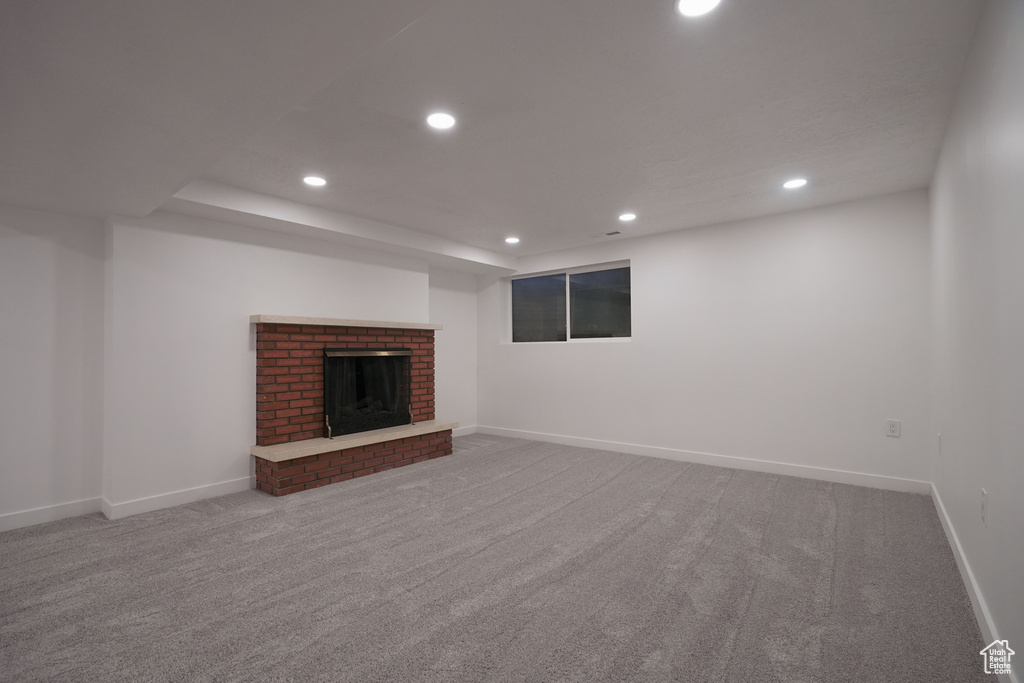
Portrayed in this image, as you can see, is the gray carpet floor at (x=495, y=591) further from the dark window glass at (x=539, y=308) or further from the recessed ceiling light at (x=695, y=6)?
the dark window glass at (x=539, y=308)

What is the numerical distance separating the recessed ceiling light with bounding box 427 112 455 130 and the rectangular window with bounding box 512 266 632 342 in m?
3.29

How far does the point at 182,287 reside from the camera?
3545 mm

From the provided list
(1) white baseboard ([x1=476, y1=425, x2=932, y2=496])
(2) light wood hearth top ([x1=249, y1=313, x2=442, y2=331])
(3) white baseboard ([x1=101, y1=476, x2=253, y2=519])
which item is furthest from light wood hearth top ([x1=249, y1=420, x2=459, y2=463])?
(1) white baseboard ([x1=476, y1=425, x2=932, y2=496])

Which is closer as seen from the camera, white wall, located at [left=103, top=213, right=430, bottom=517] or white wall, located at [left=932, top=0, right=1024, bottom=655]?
white wall, located at [left=932, top=0, right=1024, bottom=655]

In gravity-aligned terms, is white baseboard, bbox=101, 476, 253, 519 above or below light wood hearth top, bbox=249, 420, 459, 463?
below

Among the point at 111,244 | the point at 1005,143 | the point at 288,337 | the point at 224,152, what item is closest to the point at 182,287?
the point at 111,244

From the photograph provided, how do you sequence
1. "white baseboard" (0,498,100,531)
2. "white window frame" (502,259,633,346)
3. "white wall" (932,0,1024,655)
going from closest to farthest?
"white wall" (932,0,1024,655) < "white baseboard" (0,498,100,531) < "white window frame" (502,259,633,346)

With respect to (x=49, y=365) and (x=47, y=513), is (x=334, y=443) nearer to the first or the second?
(x=47, y=513)

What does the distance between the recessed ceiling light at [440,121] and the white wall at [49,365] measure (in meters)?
2.68

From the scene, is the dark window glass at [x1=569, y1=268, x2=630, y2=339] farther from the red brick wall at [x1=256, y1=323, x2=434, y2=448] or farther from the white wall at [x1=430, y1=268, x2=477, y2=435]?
the red brick wall at [x1=256, y1=323, x2=434, y2=448]

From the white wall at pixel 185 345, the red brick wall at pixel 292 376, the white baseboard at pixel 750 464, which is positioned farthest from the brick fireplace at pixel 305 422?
the white baseboard at pixel 750 464

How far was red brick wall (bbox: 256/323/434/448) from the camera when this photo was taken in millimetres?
3920

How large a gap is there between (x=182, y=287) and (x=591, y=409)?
4038 millimetres

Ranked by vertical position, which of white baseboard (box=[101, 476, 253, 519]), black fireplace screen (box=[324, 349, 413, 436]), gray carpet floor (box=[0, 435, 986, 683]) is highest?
black fireplace screen (box=[324, 349, 413, 436])
